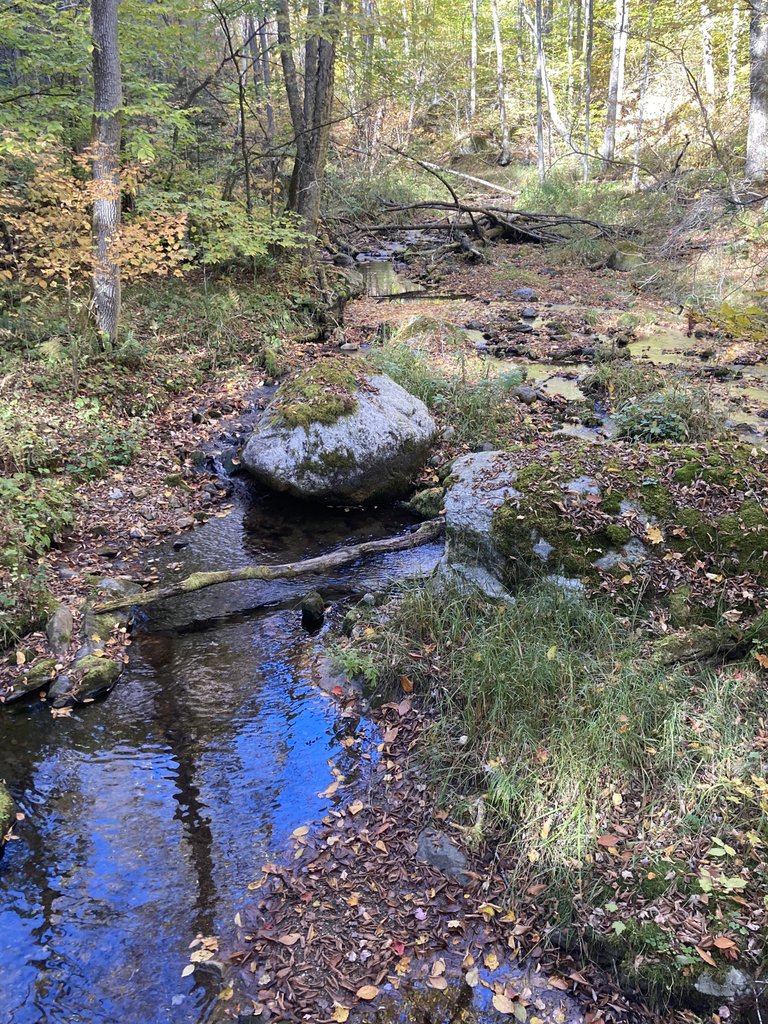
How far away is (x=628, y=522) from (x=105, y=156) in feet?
26.7

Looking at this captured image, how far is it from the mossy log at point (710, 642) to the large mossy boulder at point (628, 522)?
0.23 metres

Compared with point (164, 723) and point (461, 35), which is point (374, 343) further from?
point (461, 35)

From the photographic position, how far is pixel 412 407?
28.9 feet

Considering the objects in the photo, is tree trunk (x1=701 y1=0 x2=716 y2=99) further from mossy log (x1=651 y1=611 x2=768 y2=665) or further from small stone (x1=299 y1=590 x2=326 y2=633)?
small stone (x1=299 y1=590 x2=326 y2=633)

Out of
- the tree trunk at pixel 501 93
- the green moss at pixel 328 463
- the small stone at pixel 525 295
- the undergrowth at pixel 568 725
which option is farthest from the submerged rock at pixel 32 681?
the tree trunk at pixel 501 93

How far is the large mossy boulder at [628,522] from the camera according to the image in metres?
4.90

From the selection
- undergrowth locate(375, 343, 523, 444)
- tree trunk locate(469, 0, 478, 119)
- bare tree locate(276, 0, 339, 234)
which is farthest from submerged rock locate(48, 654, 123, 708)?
tree trunk locate(469, 0, 478, 119)

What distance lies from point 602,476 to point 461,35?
40.6 metres

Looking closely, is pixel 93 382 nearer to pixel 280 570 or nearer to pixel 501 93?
pixel 280 570

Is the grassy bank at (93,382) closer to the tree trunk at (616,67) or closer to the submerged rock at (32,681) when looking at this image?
the submerged rock at (32,681)

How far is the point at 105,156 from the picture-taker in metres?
8.78

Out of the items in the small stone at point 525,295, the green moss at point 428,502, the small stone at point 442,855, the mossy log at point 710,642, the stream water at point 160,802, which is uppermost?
the small stone at point 525,295

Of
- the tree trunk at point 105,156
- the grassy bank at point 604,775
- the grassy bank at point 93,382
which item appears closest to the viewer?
the grassy bank at point 604,775

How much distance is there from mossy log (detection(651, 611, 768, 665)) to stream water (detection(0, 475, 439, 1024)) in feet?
7.41
